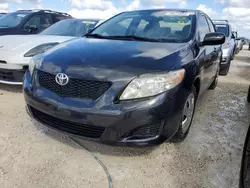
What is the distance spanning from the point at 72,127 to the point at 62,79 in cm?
45

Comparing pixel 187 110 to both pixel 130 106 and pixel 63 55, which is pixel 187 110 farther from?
pixel 63 55

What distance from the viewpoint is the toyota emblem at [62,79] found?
2.24 m

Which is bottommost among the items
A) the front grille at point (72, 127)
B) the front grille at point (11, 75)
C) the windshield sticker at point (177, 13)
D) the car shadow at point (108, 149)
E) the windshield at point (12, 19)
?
the car shadow at point (108, 149)

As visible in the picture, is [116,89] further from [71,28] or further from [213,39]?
[71,28]

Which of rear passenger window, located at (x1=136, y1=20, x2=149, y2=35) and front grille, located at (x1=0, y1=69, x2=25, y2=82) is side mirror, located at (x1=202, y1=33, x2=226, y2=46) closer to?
rear passenger window, located at (x1=136, y1=20, x2=149, y2=35)

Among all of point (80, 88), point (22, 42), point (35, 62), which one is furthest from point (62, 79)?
point (22, 42)

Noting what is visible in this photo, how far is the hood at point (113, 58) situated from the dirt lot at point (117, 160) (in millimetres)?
850

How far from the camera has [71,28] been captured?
218 inches

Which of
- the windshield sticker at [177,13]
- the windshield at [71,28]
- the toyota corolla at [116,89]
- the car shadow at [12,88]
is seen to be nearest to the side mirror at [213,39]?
the toyota corolla at [116,89]

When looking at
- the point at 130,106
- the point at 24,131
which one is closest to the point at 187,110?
the point at 130,106

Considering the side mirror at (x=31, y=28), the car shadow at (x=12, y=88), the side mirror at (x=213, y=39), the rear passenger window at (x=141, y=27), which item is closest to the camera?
the side mirror at (x=213, y=39)

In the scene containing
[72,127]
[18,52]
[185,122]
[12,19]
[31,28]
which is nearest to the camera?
[72,127]

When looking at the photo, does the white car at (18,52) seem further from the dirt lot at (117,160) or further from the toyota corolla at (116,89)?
the toyota corolla at (116,89)

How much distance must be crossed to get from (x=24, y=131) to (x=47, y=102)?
899mm
